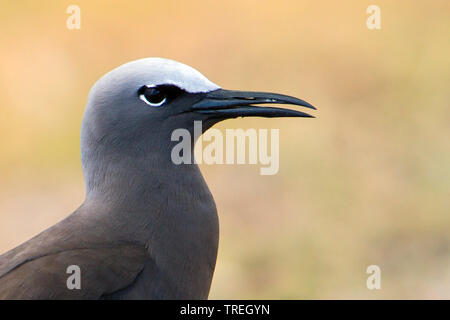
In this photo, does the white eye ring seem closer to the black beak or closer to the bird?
the bird

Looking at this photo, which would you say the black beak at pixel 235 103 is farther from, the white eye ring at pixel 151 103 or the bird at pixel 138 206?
the white eye ring at pixel 151 103

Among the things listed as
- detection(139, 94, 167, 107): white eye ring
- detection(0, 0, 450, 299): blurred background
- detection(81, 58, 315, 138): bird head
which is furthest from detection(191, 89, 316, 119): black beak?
detection(0, 0, 450, 299): blurred background

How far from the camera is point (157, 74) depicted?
300cm

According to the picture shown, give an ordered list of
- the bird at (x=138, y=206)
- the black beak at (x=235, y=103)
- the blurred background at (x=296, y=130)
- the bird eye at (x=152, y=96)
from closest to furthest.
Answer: the bird at (x=138, y=206) → the bird eye at (x=152, y=96) → the black beak at (x=235, y=103) → the blurred background at (x=296, y=130)

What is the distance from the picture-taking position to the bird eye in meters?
3.05

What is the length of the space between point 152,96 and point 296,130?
4.19 meters

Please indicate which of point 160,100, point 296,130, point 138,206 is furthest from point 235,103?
point 296,130

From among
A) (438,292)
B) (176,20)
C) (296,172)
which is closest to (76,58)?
(176,20)

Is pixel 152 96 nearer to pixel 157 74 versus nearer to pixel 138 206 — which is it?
pixel 157 74

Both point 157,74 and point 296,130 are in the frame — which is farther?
point 296,130

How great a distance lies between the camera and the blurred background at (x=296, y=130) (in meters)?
6.21

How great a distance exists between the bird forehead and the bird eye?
0.04 m

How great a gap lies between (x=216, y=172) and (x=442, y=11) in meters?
2.90

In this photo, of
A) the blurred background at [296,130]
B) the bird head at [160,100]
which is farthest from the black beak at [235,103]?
the blurred background at [296,130]
